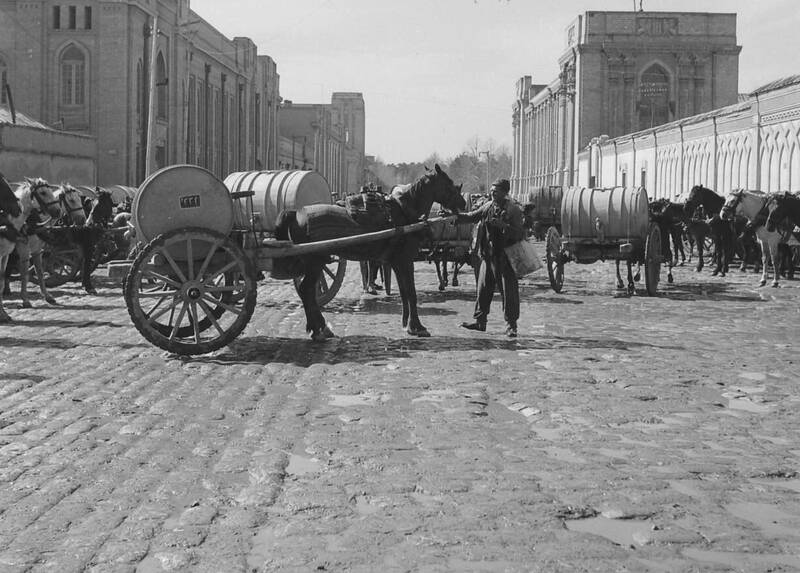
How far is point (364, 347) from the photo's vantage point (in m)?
12.3

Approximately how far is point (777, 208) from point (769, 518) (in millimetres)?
18121

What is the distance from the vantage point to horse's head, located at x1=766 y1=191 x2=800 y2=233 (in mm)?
22609

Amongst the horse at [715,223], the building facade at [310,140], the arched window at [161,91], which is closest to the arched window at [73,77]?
the arched window at [161,91]

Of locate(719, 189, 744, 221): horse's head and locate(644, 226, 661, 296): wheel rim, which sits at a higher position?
locate(719, 189, 744, 221): horse's head

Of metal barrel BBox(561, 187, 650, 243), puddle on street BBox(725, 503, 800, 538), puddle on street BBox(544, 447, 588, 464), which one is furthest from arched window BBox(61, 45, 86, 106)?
puddle on street BBox(725, 503, 800, 538)

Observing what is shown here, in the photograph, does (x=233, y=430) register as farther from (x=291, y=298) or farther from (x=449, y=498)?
(x=291, y=298)

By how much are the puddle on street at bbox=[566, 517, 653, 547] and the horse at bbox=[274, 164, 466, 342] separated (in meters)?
7.33

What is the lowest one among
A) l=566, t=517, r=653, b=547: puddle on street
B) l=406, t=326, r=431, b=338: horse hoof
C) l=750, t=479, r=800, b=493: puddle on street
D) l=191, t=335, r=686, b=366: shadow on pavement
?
l=566, t=517, r=653, b=547: puddle on street

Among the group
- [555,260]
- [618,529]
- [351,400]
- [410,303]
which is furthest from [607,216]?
[618,529]

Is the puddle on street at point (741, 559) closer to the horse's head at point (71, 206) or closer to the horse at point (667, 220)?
the horse at point (667, 220)

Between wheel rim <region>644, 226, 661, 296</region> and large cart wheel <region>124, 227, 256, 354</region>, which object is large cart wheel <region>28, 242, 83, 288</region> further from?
large cart wheel <region>124, 227, 256, 354</region>

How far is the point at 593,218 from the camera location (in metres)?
20.3

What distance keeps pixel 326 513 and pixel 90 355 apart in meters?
6.44

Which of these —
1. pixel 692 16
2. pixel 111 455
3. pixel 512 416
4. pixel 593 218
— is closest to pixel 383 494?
pixel 111 455
